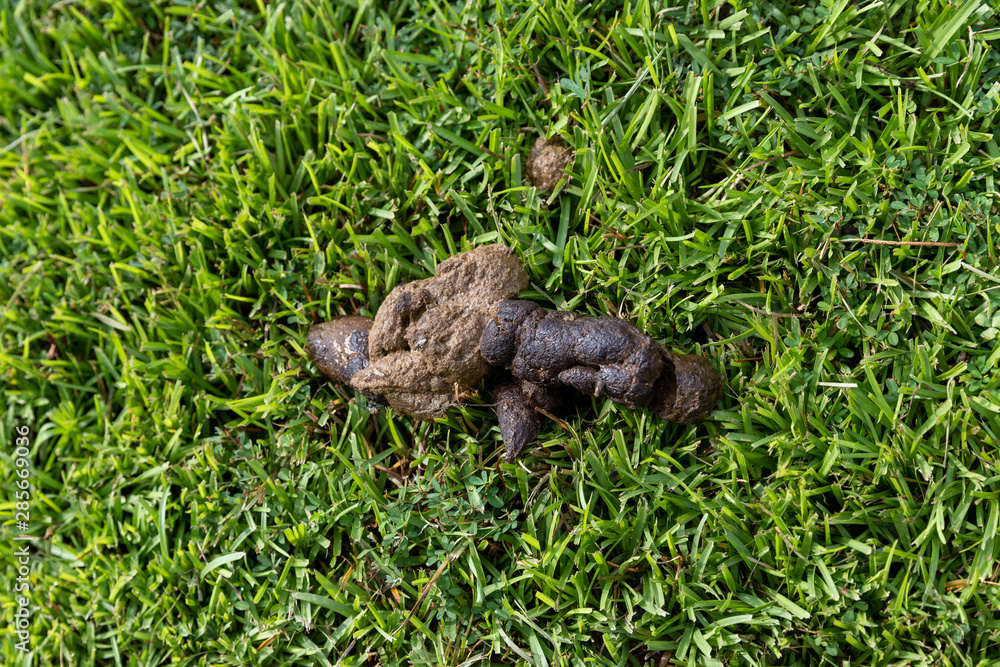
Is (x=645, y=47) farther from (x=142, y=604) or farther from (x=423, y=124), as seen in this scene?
(x=142, y=604)

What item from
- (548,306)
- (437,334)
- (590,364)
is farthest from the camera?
(548,306)

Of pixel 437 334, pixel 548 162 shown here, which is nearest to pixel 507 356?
pixel 437 334

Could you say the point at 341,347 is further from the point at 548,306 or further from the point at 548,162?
the point at 548,162

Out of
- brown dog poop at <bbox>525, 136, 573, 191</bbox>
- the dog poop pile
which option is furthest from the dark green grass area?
the dog poop pile

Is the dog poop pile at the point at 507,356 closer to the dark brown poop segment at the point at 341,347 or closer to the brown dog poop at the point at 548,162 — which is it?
the dark brown poop segment at the point at 341,347

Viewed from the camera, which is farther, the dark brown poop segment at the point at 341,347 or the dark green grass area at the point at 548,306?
the dark brown poop segment at the point at 341,347

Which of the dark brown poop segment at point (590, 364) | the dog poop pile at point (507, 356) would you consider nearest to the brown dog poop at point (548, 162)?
the dog poop pile at point (507, 356)

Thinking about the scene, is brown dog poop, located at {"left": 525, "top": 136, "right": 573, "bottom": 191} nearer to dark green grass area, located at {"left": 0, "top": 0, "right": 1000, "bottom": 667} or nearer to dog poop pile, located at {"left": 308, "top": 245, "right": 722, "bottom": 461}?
dark green grass area, located at {"left": 0, "top": 0, "right": 1000, "bottom": 667}

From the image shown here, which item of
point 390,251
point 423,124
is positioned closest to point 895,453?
point 390,251
